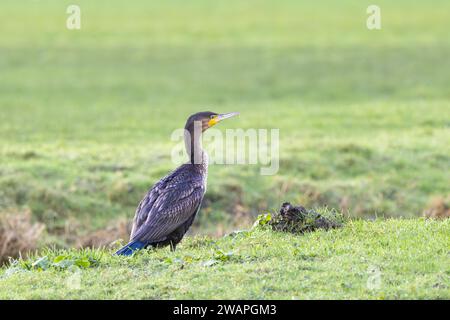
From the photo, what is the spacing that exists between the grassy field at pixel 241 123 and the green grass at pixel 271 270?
1.1 inches

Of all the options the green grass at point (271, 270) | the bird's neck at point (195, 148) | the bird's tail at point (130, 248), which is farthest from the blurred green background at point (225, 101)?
the bird's tail at point (130, 248)

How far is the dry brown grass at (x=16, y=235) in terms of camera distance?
45.8 ft

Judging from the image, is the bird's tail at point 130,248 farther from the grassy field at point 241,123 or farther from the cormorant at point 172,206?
the grassy field at point 241,123

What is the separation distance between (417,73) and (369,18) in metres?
12.3

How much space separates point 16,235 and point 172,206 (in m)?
→ 4.58

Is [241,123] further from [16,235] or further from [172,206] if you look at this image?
[172,206]

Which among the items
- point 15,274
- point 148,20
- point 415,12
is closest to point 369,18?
point 415,12

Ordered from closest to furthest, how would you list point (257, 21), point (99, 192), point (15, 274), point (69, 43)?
1. point (15, 274)
2. point (99, 192)
3. point (69, 43)
4. point (257, 21)

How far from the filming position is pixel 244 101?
2683cm

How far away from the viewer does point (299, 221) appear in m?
10.5

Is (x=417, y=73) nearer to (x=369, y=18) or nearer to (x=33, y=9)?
(x=369, y=18)

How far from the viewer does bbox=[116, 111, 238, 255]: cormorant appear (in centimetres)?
1024

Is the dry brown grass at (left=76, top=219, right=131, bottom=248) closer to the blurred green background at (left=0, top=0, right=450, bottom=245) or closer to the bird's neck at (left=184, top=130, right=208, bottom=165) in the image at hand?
the blurred green background at (left=0, top=0, right=450, bottom=245)

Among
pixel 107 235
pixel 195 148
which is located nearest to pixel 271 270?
pixel 195 148
